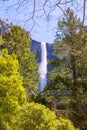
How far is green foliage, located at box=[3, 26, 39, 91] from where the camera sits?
25094 millimetres

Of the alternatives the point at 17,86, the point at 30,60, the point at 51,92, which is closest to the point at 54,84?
the point at 51,92

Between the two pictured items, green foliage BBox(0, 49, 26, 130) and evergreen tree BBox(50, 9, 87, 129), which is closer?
green foliage BBox(0, 49, 26, 130)

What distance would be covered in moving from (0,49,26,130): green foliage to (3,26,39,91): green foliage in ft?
37.6

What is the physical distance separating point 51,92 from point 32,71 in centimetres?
451

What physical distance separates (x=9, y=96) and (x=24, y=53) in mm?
13362

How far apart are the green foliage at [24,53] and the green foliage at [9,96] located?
11.5 m

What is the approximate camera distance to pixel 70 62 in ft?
69.3

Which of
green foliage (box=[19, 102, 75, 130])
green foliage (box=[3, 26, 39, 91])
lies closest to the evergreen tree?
green foliage (box=[3, 26, 39, 91])

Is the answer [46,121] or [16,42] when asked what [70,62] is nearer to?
[16,42]

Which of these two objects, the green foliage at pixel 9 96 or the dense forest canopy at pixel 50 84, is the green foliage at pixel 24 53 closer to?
the dense forest canopy at pixel 50 84

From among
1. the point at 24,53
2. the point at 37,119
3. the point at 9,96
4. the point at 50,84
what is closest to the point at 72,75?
the point at 50,84

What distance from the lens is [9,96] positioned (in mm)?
12297

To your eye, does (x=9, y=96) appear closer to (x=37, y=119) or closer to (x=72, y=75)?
(x=37, y=119)

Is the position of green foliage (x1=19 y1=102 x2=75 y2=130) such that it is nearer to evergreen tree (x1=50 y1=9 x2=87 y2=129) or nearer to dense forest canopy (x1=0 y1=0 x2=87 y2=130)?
dense forest canopy (x1=0 y1=0 x2=87 y2=130)
